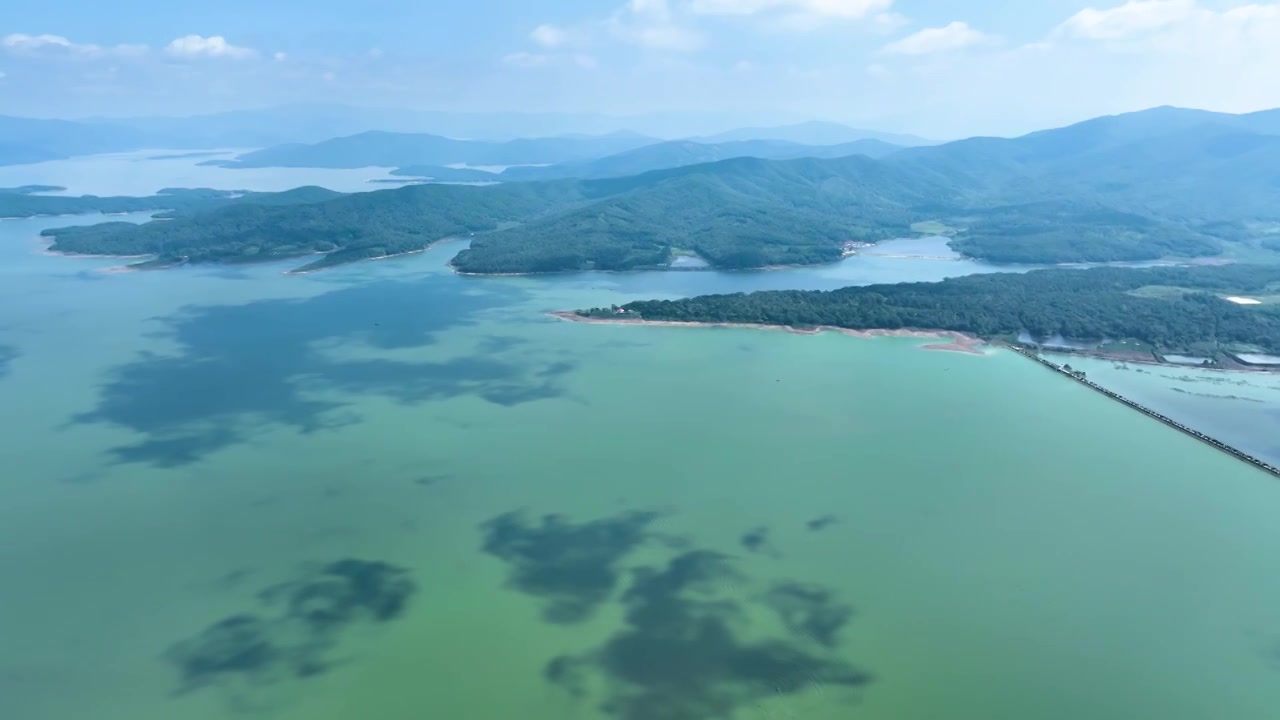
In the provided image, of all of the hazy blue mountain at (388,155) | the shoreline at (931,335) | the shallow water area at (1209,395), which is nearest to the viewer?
the shallow water area at (1209,395)

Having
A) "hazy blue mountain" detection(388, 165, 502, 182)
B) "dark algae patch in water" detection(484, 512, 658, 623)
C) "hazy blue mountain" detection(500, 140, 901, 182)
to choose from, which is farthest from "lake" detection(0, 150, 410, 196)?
"dark algae patch in water" detection(484, 512, 658, 623)

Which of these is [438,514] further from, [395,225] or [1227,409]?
[395,225]

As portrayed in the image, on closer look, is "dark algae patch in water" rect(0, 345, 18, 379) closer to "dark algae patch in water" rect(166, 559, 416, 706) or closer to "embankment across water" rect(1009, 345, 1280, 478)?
"dark algae patch in water" rect(166, 559, 416, 706)

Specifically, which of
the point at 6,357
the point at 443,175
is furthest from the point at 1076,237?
the point at 443,175

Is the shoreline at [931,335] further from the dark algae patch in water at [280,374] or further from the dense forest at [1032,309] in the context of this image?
the dark algae patch in water at [280,374]

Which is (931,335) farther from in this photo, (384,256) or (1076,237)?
(384,256)

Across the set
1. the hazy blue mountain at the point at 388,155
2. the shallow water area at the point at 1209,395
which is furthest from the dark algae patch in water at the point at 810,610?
the hazy blue mountain at the point at 388,155

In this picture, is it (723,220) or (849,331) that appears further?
(723,220)
